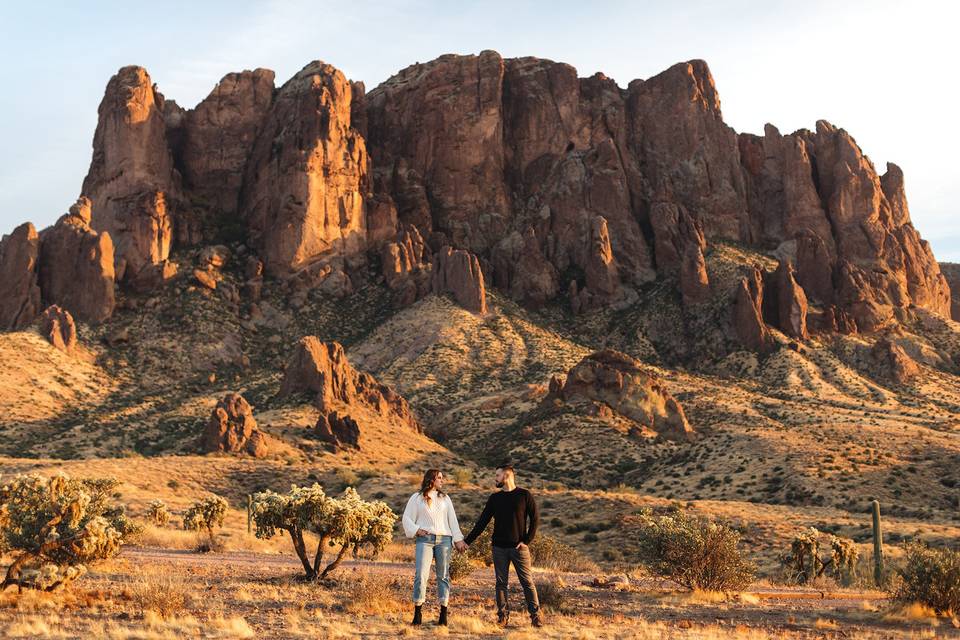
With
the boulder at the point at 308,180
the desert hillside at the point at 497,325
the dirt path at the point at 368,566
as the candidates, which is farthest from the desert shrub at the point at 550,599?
the boulder at the point at 308,180

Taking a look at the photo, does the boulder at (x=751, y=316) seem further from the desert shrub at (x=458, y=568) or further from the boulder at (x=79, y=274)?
the desert shrub at (x=458, y=568)

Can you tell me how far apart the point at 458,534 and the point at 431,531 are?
22.4 inches

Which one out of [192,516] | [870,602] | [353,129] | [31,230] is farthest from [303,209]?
[870,602]

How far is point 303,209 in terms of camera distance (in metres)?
106

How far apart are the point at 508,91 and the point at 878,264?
2219 inches

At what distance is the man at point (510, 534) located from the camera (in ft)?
46.2

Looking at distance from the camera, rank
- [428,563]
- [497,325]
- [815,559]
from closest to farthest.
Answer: [428,563]
[815,559]
[497,325]

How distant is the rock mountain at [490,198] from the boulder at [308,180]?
281mm

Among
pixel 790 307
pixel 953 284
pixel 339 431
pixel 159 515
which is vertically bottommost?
pixel 159 515

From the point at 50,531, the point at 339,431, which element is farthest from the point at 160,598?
the point at 339,431

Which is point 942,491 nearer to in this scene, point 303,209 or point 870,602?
point 870,602

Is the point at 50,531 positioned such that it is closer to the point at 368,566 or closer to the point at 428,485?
the point at 428,485

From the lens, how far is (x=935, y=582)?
16.7m

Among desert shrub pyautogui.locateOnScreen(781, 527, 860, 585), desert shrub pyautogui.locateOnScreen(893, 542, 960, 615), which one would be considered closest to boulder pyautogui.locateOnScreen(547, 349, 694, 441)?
desert shrub pyautogui.locateOnScreen(781, 527, 860, 585)
